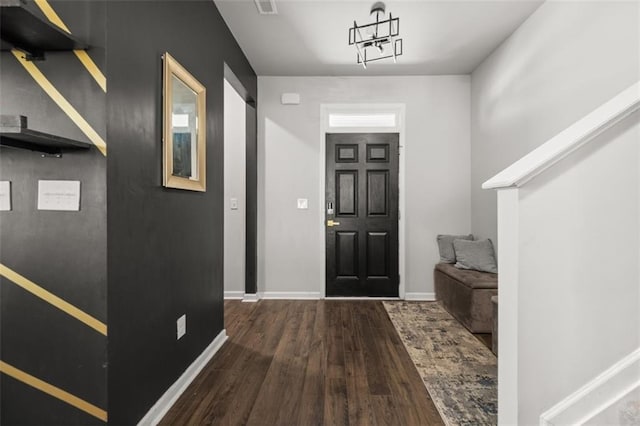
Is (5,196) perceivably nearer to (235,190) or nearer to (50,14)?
(50,14)

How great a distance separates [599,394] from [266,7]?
3091 millimetres

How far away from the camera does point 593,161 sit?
1183mm

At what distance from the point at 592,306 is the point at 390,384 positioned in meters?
1.34

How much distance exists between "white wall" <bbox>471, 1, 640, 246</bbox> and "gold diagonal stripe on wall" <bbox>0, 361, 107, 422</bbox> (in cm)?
321

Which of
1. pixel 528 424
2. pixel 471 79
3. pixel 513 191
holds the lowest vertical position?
pixel 528 424

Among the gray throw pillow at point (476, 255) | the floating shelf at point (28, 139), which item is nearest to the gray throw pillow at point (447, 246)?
the gray throw pillow at point (476, 255)

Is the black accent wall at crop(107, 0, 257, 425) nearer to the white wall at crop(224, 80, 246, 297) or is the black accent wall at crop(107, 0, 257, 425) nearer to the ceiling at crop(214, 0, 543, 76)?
the ceiling at crop(214, 0, 543, 76)

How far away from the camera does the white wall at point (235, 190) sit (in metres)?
4.29

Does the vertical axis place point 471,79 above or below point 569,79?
above

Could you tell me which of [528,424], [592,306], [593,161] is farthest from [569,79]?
[528,424]

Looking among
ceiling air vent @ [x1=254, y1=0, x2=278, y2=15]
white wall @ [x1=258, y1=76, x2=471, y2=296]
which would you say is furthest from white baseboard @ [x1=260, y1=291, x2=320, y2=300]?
ceiling air vent @ [x1=254, y1=0, x2=278, y2=15]

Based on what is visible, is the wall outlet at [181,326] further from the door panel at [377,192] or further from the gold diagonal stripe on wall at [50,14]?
the door panel at [377,192]

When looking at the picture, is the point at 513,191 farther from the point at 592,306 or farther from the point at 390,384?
the point at 390,384

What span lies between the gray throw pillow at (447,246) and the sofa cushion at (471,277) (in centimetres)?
16
